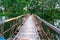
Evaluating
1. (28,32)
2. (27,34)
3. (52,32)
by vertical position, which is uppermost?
(52,32)

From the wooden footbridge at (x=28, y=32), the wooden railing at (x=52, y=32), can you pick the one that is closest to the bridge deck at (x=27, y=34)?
the wooden footbridge at (x=28, y=32)

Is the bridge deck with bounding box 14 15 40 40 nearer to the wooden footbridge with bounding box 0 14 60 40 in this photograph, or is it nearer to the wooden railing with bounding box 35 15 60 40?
the wooden footbridge with bounding box 0 14 60 40

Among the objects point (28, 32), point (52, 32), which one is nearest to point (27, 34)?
point (28, 32)

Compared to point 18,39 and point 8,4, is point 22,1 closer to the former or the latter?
point 8,4

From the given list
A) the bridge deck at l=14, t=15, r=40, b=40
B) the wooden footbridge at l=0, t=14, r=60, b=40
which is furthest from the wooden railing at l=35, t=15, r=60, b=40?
the bridge deck at l=14, t=15, r=40, b=40

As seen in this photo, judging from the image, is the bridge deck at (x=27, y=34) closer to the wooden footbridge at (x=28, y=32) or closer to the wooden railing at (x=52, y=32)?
the wooden footbridge at (x=28, y=32)

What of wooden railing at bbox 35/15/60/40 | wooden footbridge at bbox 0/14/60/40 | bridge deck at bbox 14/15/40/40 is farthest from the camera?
bridge deck at bbox 14/15/40/40

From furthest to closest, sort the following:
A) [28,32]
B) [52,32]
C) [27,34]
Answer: [28,32] < [27,34] < [52,32]

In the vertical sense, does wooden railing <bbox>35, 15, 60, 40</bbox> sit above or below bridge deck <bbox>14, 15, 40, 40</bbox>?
above

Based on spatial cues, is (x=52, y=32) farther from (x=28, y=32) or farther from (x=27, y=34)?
(x=28, y=32)

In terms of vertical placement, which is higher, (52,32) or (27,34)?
(52,32)

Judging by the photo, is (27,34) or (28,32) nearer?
(27,34)

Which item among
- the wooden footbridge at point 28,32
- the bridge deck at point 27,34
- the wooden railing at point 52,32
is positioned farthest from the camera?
the bridge deck at point 27,34

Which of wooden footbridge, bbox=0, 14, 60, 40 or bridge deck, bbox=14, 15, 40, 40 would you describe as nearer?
wooden footbridge, bbox=0, 14, 60, 40
